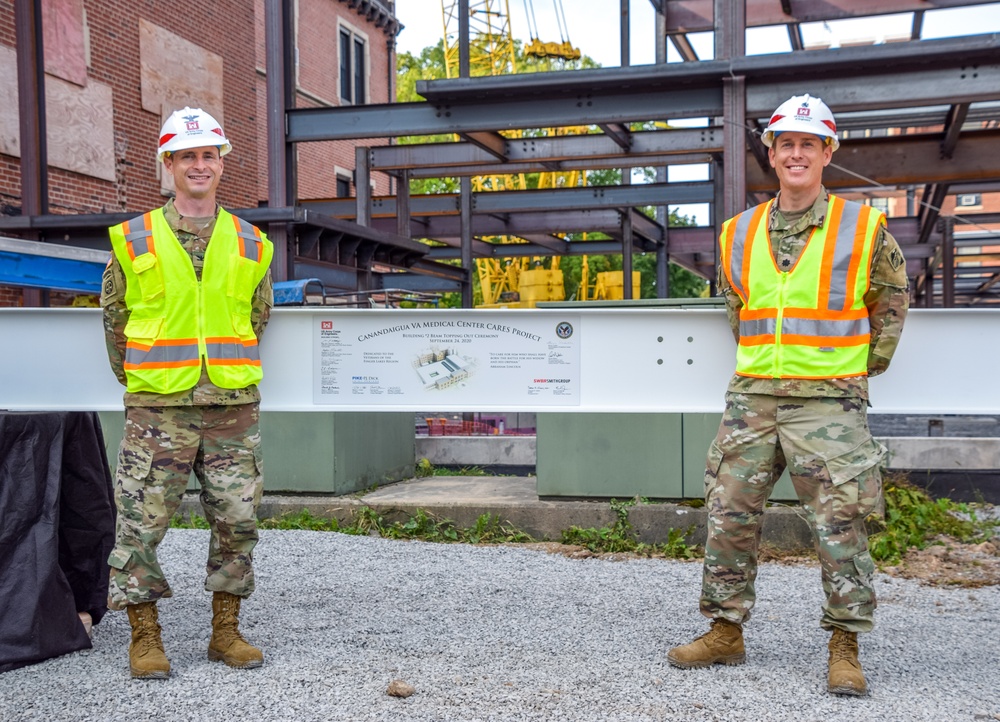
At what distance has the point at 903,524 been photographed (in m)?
7.31

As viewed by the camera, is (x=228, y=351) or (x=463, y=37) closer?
(x=228, y=351)

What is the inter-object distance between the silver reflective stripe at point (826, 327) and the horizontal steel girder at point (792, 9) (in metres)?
12.9

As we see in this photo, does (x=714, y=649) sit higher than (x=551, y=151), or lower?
lower

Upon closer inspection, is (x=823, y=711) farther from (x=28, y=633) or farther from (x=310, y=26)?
(x=310, y=26)

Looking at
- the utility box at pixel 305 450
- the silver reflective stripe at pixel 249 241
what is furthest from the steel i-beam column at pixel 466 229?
the silver reflective stripe at pixel 249 241

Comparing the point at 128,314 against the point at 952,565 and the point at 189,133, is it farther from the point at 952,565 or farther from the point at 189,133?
the point at 952,565

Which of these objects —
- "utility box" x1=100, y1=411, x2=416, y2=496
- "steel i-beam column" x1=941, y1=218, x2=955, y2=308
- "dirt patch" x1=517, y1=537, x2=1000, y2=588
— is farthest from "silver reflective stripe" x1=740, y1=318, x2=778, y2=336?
"steel i-beam column" x1=941, y1=218, x2=955, y2=308

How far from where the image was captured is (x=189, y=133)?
421cm

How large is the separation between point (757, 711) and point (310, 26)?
96.6 feet

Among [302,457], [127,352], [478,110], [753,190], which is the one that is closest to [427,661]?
[127,352]

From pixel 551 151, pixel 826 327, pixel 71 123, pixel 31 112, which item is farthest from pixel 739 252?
pixel 71 123

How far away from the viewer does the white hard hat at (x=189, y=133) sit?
4195 millimetres

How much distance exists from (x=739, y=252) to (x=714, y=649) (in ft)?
5.36

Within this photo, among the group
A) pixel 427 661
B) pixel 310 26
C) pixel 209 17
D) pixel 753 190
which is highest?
pixel 310 26
